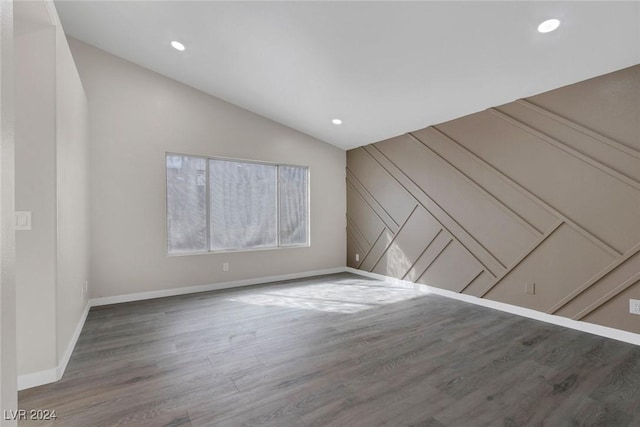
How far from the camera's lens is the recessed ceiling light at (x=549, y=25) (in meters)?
2.27

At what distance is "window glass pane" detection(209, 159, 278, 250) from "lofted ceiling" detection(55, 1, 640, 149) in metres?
1.20

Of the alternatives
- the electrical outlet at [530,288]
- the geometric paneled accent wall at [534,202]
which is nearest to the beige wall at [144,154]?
the geometric paneled accent wall at [534,202]

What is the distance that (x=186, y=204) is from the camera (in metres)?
4.38

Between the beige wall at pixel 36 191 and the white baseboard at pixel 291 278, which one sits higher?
the beige wall at pixel 36 191

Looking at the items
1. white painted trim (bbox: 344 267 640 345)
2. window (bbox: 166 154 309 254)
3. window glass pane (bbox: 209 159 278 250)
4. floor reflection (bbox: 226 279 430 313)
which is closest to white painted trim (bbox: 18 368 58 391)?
floor reflection (bbox: 226 279 430 313)

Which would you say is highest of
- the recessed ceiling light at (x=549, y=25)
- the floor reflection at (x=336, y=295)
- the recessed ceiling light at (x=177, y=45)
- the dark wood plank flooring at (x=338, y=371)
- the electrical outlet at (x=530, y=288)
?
the recessed ceiling light at (x=177, y=45)

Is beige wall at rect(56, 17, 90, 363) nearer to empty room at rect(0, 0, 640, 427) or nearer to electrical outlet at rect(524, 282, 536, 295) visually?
empty room at rect(0, 0, 640, 427)

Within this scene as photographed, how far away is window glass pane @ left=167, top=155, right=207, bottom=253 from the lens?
168 inches

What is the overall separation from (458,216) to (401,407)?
2876 millimetres

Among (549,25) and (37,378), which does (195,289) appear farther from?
(549,25)

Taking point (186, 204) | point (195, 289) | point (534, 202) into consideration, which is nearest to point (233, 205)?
point (186, 204)

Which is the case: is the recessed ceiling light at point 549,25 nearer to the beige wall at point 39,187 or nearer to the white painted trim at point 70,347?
the beige wall at point 39,187

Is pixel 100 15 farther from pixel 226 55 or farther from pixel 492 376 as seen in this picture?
pixel 492 376

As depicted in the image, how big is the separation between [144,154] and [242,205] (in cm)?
157
